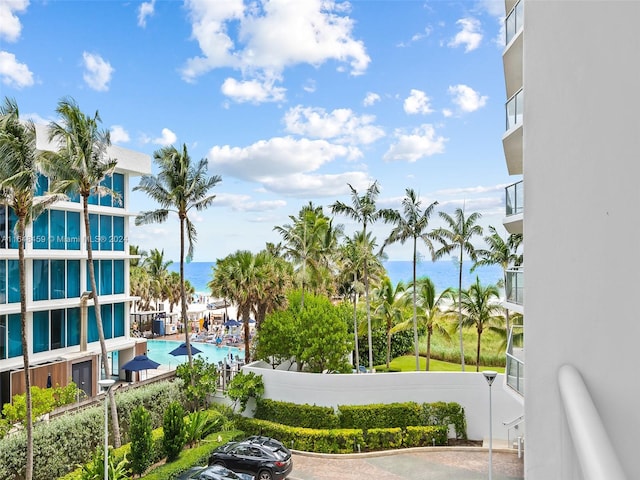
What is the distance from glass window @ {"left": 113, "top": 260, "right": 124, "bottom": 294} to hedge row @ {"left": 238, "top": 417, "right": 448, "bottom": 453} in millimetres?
11566

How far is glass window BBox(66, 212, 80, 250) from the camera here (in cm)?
2257

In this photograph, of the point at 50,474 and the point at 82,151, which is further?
the point at 82,151

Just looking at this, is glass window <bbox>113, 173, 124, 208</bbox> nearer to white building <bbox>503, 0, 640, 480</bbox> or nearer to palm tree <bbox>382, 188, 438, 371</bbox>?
palm tree <bbox>382, 188, 438, 371</bbox>

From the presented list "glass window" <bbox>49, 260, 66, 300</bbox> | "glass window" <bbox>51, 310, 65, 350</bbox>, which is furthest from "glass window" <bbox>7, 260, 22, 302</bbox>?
"glass window" <bbox>51, 310, 65, 350</bbox>

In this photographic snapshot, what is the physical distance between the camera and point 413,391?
19734 mm

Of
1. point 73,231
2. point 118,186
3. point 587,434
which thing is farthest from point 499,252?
point 587,434

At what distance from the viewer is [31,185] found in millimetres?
13367

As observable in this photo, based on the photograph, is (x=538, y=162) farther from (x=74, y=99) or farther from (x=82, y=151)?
(x=74, y=99)

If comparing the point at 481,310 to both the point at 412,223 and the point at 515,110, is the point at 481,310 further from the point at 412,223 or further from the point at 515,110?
the point at 515,110

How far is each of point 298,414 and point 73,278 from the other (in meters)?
12.6

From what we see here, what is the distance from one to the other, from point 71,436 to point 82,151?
953 cm

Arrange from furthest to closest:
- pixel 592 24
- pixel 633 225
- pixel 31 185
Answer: pixel 31 185 < pixel 592 24 < pixel 633 225

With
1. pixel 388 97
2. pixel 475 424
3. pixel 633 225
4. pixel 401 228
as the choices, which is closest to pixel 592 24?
pixel 633 225

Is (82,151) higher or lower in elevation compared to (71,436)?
higher
